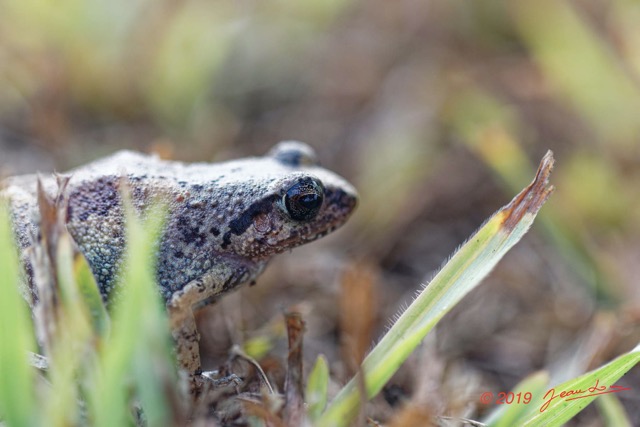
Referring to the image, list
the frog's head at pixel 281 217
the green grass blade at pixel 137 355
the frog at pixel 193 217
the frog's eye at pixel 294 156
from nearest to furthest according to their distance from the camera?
the green grass blade at pixel 137 355
the frog at pixel 193 217
the frog's head at pixel 281 217
the frog's eye at pixel 294 156

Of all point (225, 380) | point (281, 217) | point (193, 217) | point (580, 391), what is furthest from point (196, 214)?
point (580, 391)

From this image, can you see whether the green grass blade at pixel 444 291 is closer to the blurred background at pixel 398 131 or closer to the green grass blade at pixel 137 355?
the green grass blade at pixel 137 355

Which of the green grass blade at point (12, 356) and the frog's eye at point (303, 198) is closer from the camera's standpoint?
the green grass blade at point (12, 356)

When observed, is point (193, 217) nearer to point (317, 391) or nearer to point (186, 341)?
point (186, 341)

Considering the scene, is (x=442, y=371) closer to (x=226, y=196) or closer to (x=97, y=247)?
(x=226, y=196)

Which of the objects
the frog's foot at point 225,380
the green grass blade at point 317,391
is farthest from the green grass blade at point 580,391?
the frog's foot at point 225,380

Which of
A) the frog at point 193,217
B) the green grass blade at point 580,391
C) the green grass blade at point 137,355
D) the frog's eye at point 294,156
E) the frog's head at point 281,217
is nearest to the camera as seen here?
the green grass blade at point 137,355

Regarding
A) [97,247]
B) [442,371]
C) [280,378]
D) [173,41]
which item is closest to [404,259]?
[442,371]
